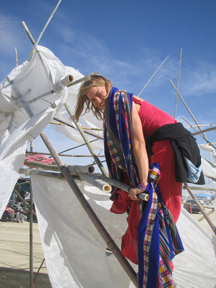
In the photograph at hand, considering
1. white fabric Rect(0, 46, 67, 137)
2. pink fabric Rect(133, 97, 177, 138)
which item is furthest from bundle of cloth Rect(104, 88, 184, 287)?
white fabric Rect(0, 46, 67, 137)

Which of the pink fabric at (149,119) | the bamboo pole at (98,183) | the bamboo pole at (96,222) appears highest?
the pink fabric at (149,119)

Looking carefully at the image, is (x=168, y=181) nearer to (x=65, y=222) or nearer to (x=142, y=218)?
(x=142, y=218)

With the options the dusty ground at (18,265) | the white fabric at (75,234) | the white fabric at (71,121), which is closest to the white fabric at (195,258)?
the white fabric at (75,234)

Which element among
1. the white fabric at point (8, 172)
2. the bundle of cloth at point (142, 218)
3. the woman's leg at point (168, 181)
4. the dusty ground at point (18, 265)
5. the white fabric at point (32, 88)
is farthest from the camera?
the dusty ground at point (18, 265)

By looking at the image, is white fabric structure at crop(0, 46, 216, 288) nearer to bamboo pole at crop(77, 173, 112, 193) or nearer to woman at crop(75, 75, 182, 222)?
bamboo pole at crop(77, 173, 112, 193)

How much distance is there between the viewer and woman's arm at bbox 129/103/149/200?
1.32 m

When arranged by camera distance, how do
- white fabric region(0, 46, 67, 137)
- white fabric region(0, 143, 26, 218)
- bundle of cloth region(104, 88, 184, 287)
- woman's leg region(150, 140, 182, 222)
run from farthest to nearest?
1. white fabric region(0, 46, 67, 137)
2. white fabric region(0, 143, 26, 218)
3. woman's leg region(150, 140, 182, 222)
4. bundle of cloth region(104, 88, 184, 287)

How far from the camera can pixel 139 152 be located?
53.1 inches

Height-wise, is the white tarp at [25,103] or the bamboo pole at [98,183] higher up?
the white tarp at [25,103]

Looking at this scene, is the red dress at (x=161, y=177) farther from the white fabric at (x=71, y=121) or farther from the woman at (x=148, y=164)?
the white fabric at (x=71, y=121)

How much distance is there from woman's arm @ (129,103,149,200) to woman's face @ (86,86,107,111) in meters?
0.22

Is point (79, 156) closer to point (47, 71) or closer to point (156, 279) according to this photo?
point (47, 71)

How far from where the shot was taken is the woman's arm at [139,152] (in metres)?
1.32

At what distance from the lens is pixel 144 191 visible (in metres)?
1.33
